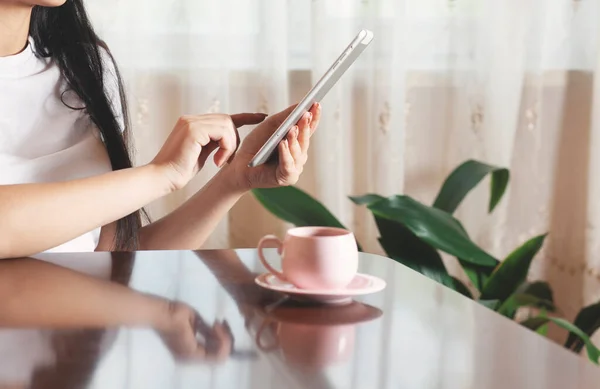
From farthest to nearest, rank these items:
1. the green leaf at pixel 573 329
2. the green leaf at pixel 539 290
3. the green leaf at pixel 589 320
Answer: the green leaf at pixel 539 290 < the green leaf at pixel 589 320 < the green leaf at pixel 573 329

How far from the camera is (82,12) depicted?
3.88 ft

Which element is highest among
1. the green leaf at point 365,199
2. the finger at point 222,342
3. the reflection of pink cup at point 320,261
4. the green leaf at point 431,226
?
the reflection of pink cup at point 320,261

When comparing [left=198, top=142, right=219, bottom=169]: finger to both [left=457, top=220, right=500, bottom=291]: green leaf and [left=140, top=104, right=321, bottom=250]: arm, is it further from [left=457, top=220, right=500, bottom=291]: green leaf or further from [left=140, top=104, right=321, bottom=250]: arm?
[left=457, top=220, right=500, bottom=291]: green leaf

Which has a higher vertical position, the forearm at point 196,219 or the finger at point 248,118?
the finger at point 248,118

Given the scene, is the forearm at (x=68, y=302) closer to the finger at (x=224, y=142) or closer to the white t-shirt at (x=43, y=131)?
the finger at (x=224, y=142)

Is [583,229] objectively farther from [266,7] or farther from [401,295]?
[401,295]

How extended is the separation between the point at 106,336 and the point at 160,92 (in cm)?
118

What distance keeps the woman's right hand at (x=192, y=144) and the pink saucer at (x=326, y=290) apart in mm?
244

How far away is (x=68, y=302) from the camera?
605 millimetres

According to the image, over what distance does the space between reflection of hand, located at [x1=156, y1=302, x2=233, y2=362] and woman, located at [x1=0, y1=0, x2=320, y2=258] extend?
12.1 inches

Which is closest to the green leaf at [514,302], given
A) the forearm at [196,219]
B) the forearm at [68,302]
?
the forearm at [196,219]

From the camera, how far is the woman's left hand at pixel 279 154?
848 millimetres

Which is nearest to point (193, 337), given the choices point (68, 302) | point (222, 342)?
point (222, 342)

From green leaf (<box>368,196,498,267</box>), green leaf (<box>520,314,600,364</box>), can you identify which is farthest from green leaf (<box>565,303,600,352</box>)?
green leaf (<box>368,196,498,267</box>)
